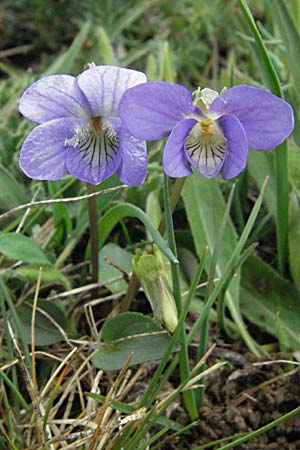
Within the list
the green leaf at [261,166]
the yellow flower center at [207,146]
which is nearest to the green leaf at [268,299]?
the green leaf at [261,166]

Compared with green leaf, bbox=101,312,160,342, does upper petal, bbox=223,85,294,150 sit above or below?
above

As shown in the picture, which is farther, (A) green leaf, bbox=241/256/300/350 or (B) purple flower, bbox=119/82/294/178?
(A) green leaf, bbox=241/256/300/350

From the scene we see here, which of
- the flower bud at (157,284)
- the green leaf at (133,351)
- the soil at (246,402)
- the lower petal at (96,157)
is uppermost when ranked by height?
the lower petal at (96,157)

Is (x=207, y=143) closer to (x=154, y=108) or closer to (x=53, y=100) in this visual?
(x=154, y=108)

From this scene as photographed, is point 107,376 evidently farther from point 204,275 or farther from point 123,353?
point 204,275

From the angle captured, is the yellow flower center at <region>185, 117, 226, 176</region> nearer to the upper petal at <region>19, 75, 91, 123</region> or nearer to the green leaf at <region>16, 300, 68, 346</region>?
the upper petal at <region>19, 75, 91, 123</region>

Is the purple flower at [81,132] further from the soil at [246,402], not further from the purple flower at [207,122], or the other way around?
the soil at [246,402]

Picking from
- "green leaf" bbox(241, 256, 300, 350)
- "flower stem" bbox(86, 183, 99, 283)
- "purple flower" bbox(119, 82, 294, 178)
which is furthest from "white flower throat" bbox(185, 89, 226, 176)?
"green leaf" bbox(241, 256, 300, 350)
